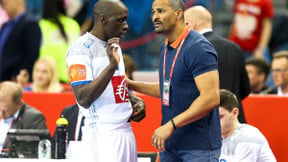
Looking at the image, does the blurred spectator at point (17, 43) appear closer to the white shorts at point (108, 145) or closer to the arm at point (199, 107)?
the white shorts at point (108, 145)

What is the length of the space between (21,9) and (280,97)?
4.30 metres

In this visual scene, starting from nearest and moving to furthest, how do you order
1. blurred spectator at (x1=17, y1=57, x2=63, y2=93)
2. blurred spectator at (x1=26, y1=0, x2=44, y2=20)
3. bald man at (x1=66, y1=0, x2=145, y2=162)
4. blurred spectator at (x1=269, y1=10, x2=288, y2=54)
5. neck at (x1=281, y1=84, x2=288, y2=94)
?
bald man at (x1=66, y1=0, x2=145, y2=162) < neck at (x1=281, y1=84, x2=288, y2=94) < blurred spectator at (x1=17, y1=57, x2=63, y2=93) < blurred spectator at (x1=269, y1=10, x2=288, y2=54) < blurred spectator at (x1=26, y1=0, x2=44, y2=20)

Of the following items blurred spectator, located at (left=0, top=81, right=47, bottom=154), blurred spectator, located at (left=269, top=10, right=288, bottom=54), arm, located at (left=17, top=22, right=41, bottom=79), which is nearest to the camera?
blurred spectator, located at (left=0, top=81, right=47, bottom=154)

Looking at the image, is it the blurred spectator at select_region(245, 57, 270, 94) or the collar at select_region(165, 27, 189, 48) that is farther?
the blurred spectator at select_region(245, 57, 270, 94)

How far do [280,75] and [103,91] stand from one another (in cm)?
409

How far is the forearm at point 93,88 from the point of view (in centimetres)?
518

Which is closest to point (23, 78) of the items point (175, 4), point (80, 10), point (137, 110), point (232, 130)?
point (80, 10)

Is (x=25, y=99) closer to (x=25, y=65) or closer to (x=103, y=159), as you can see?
(x=25, y=65)

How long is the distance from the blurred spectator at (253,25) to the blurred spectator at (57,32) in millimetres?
2402

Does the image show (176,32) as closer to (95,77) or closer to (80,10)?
(95,77)

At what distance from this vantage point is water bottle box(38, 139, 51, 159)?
6957mm

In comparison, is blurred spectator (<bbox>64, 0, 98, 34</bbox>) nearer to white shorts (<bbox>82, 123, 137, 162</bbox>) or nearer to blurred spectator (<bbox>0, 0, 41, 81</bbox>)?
blurred spectator (<bbox>0, 0, 41, 81</bbox>)

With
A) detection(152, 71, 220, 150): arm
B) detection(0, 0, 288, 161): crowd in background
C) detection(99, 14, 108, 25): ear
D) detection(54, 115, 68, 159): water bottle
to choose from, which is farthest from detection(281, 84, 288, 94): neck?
detection(99, 14, 108, 25): ear

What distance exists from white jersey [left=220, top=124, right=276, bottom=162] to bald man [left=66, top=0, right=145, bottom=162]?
152cm
